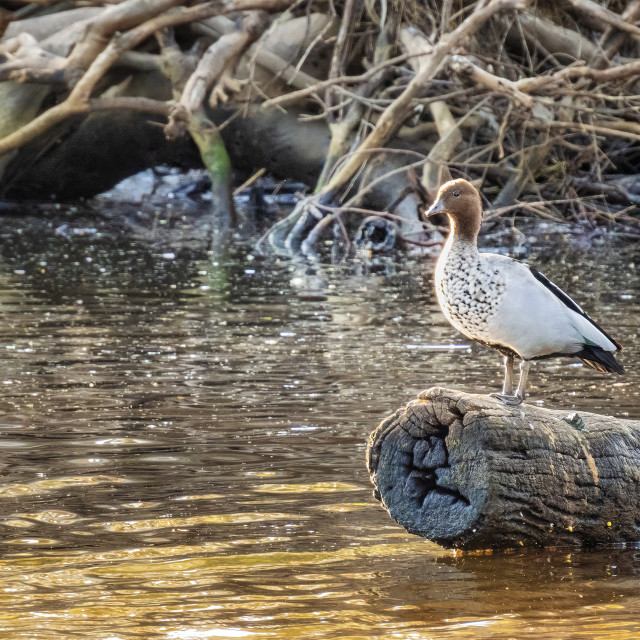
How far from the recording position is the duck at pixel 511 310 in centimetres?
436

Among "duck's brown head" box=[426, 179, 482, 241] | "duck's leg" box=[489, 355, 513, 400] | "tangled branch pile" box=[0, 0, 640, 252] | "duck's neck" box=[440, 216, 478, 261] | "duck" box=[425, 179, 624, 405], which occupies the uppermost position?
"duck's brown head" box=[426, 179, 482, 241]

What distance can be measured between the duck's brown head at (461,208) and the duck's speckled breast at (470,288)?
8cm

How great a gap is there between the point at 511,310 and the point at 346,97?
1203 centimetres

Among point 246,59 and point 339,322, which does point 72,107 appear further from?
point 339,322

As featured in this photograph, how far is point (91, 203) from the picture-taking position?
844 inches

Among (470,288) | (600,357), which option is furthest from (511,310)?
(600,357)

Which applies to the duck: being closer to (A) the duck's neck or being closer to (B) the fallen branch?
(A) the duck's neck

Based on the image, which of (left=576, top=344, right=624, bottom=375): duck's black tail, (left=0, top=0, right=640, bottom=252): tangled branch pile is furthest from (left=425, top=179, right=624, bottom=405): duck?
(left=0, top=0, right=640, bottom=252): tangled branch pile

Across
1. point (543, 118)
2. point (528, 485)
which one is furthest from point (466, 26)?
point (528, 485)

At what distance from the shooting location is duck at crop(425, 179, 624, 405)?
14.3 feet

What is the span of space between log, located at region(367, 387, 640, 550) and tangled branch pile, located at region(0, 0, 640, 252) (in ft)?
29.5

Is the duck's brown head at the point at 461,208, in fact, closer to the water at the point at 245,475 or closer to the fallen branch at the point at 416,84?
the water at the point at 245,475

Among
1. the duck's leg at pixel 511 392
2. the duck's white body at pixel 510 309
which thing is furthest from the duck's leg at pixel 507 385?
the duck's white body at pixel 510 309

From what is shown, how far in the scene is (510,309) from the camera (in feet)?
14.3
